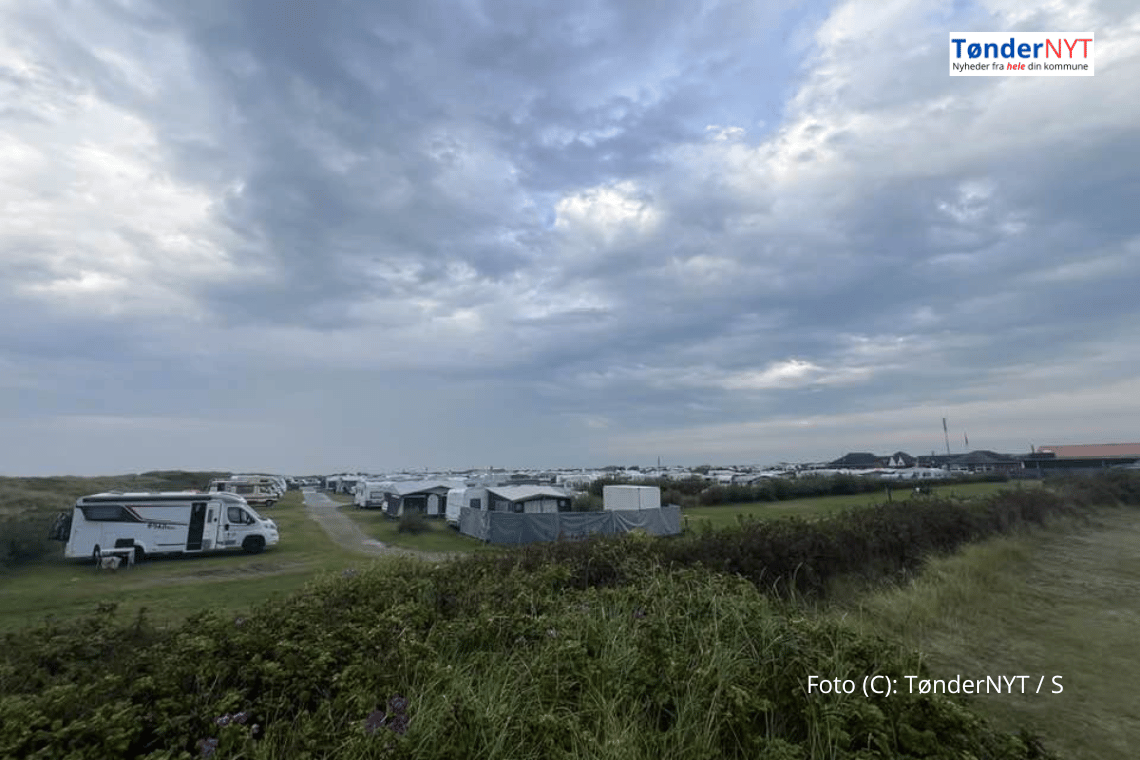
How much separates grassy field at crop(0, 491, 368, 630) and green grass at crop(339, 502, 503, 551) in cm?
340

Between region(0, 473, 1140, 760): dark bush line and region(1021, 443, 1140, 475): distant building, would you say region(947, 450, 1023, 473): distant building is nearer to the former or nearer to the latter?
region(1021, 443, 1140, 475): distant building

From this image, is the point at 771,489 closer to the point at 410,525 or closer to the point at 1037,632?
the point at 410,525

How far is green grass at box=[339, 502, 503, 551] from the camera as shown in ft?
84.3

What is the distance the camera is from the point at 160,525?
22234 mm

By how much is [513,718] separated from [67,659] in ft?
13.7

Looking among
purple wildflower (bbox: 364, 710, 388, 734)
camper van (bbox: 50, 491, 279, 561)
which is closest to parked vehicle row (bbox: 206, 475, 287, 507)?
camper van (bbox: 50, 491, 279, 561)

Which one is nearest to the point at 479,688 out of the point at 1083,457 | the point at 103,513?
the point at 103,513

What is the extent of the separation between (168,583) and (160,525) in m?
6.13

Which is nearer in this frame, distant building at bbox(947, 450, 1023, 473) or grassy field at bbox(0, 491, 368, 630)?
grassy field at bbox(0, 491, 368, 630)

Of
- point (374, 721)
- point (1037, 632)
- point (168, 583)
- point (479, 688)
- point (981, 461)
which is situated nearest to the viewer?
point (374, 721)

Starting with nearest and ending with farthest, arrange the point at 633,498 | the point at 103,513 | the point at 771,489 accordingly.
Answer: the point at 103,513, the point at 633,498, the point at 771,489

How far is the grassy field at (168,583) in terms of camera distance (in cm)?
1352

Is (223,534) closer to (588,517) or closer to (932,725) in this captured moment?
(588,517)

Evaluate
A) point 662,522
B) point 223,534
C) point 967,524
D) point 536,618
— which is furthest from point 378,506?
point 536,618
